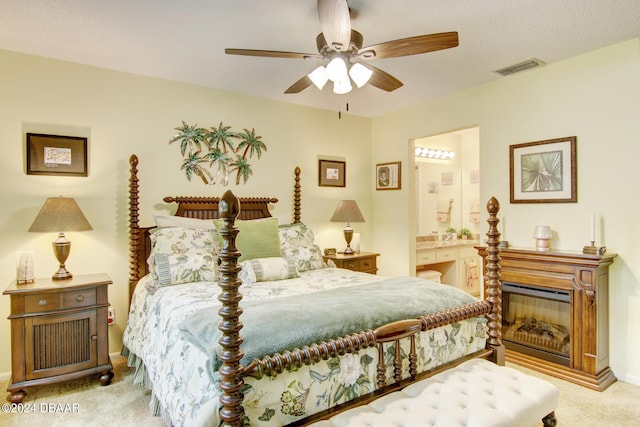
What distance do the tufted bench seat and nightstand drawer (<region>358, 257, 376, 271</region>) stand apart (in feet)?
7.55

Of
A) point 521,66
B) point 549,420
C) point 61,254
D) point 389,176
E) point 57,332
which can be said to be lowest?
point 549,420

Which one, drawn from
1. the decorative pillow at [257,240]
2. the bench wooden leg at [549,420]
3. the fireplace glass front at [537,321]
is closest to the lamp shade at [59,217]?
the decorative pillow at [257,240]

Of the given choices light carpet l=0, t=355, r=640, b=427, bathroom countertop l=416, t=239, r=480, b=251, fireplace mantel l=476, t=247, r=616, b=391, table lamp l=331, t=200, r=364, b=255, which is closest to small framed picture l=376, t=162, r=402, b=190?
table lamp l=331, t=200, r=364, b=255

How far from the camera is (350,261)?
413 centimetres

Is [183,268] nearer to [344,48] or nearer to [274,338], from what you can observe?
[274,338]

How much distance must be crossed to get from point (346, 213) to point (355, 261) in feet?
1.86

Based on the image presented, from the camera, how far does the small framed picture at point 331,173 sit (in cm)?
453

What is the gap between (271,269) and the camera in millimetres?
2854

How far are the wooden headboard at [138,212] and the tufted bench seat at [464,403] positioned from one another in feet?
7.88

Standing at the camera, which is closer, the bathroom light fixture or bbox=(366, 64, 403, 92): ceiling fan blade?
bbox=(366, 64, 403, 92): ceiling fan blade

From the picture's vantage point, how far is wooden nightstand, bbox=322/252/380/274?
4059 mm

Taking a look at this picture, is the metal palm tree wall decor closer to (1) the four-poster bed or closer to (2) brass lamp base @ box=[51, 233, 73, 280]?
(1) the four-poster bed

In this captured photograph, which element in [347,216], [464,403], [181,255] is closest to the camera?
[464,403]

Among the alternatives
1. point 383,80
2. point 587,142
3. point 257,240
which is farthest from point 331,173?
point 587,142
